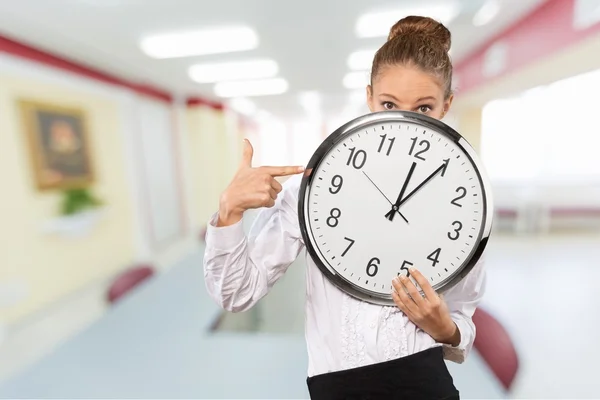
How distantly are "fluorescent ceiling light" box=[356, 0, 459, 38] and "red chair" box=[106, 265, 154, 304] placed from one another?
1.86 metres

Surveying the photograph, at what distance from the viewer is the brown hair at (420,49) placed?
0.49m

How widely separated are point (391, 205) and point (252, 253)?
251 millimetres

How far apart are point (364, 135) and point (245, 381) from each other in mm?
942

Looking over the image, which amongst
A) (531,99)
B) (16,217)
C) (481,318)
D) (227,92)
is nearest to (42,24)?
(227,92)

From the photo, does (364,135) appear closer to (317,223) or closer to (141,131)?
(317,223)

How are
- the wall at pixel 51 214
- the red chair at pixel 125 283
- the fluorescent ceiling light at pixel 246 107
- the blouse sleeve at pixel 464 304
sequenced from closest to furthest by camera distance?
the blouse sleeve at pixel 464 304 → the red chair at pixel 125 283 → the fluorescent ceiling light at pixel 246 107 → the wall at pixel 51 214

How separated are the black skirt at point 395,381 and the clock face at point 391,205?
0.12 m

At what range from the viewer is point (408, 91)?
49 cm

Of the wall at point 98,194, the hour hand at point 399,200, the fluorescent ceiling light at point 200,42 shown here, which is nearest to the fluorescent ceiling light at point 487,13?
the fluorescent ceiling light at point 200,42

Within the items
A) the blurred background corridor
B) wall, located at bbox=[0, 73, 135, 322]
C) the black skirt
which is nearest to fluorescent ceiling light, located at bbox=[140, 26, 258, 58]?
the blurred background corridor

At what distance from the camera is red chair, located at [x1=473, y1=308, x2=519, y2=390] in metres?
1.09

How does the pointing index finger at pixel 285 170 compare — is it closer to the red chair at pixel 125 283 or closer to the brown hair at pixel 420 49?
the brown hair at pixel 420 49

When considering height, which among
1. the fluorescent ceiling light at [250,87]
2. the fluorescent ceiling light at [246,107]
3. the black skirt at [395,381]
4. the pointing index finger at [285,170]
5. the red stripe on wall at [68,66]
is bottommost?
the black skirt at [395,381]

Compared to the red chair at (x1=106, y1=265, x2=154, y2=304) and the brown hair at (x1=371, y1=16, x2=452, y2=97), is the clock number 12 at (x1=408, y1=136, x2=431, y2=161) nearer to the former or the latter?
the brown hair at (x1=371, y1=16, x2=452, y2=97)
